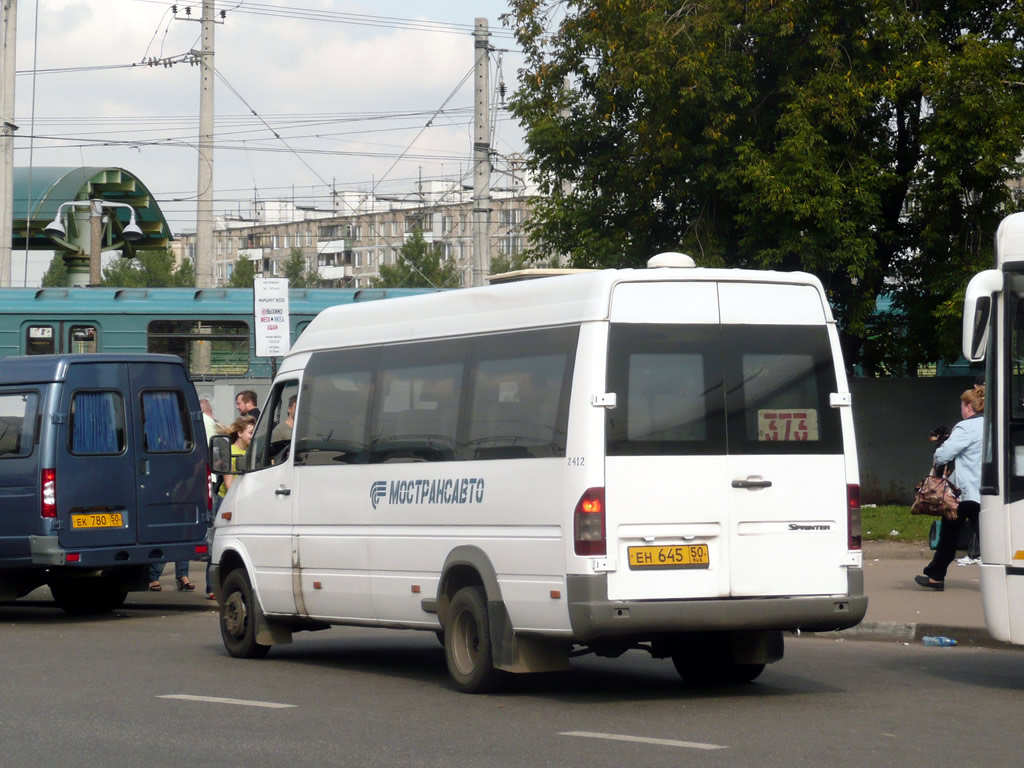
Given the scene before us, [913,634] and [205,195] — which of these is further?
[205,195]

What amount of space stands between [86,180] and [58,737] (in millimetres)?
43870

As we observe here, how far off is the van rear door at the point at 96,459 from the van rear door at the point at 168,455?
0.37 feet

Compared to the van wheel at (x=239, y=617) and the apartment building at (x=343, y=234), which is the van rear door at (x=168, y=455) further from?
the apartment building at (x=343, y=234)

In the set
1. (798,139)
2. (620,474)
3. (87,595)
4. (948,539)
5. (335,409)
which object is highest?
(798,139)

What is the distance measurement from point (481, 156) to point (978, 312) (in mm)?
22410

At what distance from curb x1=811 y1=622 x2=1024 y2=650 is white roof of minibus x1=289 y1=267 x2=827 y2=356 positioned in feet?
13.5

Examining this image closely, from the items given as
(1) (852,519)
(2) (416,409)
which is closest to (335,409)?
(2) (416,409)

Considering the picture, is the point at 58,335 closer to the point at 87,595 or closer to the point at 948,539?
the point at 87,595

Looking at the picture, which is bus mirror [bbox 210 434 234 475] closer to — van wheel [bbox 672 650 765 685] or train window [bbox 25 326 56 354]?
van wheel [bbox 672 650 765 685]

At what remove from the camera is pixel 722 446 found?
9445mm

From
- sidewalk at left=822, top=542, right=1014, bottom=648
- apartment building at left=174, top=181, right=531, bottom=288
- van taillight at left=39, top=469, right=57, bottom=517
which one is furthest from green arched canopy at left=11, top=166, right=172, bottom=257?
apartment building at left=174, top=181, right=531, bottom=288

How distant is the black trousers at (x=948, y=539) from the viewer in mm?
14766

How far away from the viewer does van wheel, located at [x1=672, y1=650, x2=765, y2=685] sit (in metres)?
10.5

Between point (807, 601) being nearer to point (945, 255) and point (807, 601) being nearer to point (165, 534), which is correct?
point (165, 534)
